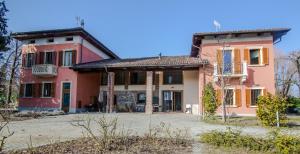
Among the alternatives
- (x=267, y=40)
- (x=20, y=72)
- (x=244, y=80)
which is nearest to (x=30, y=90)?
(x=20, y=72)

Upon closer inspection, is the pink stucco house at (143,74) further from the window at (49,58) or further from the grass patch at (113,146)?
the grass patch at (113,146)

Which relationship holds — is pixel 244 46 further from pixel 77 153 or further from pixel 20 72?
pixel 20 72

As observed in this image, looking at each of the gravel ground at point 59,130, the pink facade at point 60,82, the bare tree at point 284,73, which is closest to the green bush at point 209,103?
the gravel ground at point 59,130

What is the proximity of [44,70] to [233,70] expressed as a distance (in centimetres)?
1623

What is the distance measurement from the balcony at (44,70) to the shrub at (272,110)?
17961 mm

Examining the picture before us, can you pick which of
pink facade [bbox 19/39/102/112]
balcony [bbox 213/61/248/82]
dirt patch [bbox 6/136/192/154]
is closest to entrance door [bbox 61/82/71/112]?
pink facade [bbox 19/39/102/112]

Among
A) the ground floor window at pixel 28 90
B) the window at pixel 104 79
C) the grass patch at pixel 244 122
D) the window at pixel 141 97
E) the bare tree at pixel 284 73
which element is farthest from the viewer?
the bare tree at pixel 284 73

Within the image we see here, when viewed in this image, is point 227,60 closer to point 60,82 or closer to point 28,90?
point 60,82

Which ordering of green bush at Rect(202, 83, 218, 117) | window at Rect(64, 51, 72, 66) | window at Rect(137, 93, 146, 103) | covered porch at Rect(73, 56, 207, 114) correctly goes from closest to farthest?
green bush at Rect(202, 83, 218, 117), covered porch at Rect(73, 56, 207, 114), window at Rect(64, 51, 72, 66), window at Rect(137, 93, 146, 103)

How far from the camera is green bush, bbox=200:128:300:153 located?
6.32 metres

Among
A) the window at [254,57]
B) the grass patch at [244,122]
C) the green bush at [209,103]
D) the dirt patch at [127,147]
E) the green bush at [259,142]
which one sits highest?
the window at [254,57]

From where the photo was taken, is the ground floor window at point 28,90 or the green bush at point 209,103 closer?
the green bush at point 209,103

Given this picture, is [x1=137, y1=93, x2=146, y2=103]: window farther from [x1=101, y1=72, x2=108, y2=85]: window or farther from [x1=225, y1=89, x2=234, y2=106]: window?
[x1=225, y1=89, x2=234, y2=106]: window

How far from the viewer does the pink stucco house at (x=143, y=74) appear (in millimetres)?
20156
